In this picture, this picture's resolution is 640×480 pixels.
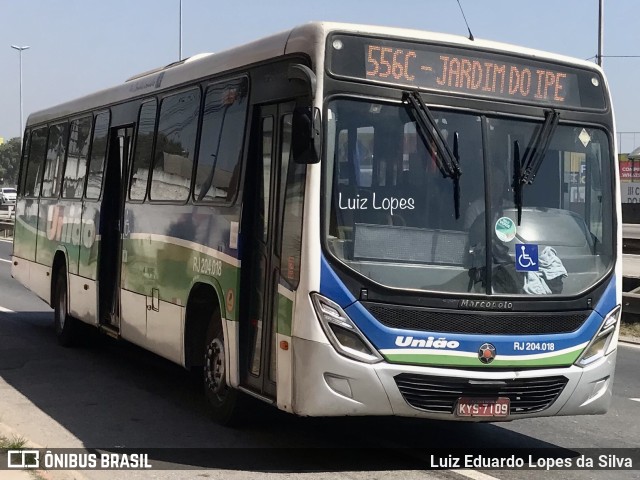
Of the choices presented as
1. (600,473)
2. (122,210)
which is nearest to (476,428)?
(600,473)

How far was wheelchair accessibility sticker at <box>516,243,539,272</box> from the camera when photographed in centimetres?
757

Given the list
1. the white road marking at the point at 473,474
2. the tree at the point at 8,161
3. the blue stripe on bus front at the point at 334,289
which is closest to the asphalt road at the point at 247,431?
the white road marking at the point at 473,474

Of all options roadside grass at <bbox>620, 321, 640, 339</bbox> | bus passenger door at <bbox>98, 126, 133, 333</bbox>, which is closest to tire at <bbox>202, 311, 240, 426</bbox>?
bus passenger door at <bbox>98, 126, 133, 333</bbox>

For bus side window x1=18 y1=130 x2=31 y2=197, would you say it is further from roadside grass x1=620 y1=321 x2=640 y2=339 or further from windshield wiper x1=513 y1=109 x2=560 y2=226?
windshield wiper x1=513 y1=109 x2=560 y2=226

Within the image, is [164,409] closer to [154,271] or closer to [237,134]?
[154,271]

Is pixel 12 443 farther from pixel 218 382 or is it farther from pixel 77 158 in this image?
pixel 77 158

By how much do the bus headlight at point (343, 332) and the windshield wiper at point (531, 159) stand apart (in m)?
1.48

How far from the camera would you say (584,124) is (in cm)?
809

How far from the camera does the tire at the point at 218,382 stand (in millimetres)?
8703

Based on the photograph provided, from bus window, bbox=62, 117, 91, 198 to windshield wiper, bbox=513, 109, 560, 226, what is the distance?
696cm

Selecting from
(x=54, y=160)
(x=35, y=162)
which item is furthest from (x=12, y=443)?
(x=35, y=162)

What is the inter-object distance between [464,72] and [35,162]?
975cm

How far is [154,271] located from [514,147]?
13.5ft

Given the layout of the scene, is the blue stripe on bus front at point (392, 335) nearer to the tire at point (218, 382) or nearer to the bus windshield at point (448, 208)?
the bus windshield at point (448, 208)
